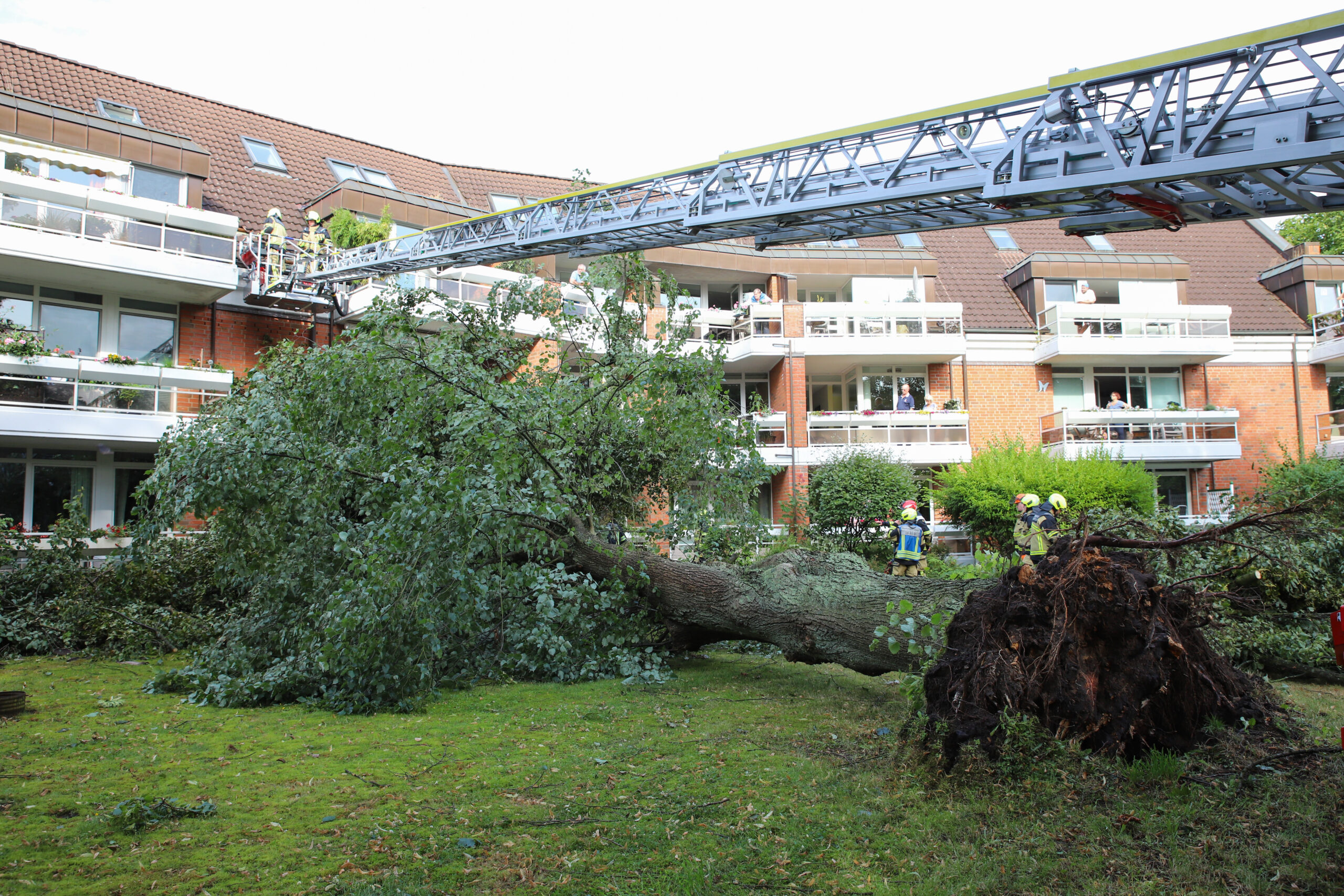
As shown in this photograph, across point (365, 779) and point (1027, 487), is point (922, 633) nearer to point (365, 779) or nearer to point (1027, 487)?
point (365, 779)

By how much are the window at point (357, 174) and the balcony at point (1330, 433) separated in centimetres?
2781

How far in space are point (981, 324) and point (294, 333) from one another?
19.1 meters

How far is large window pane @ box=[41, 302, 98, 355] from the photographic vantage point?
1750 centimetres

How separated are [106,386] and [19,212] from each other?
3.60 m

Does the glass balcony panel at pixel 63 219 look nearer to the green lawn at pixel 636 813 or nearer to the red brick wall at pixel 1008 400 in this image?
the green lawn at pixel 636 813

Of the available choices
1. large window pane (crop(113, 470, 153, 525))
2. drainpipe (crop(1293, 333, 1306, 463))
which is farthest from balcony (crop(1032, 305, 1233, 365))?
large window pane (crop(113, 470, 153, 525))

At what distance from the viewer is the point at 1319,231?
32.4 metres

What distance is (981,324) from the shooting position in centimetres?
2577

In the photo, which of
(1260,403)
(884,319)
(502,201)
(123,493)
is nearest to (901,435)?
(884,319)

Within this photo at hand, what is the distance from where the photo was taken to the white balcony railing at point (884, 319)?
24188mm

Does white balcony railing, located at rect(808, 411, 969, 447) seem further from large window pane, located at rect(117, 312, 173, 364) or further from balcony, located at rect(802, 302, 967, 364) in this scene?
large window pane, located at rect(117, 312, 173, 364)

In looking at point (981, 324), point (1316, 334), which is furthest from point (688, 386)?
point (1316, 334)

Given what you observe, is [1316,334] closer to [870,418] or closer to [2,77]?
[870,418]

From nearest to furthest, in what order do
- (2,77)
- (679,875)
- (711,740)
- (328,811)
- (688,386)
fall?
(679,875)
(328,811)
(711,740)
(688,386)
(2,77)
